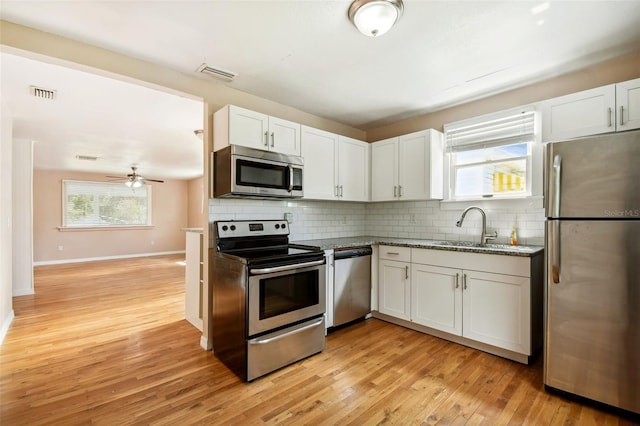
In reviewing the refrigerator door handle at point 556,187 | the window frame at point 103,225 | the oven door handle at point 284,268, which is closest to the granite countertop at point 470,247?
the oven door handle at point 284,268

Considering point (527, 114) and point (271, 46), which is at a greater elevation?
point (271, 46)

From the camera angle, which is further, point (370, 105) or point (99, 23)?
point (370, 105)

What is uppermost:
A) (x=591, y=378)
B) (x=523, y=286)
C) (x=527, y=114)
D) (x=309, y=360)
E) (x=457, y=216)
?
(x=527, y=114)

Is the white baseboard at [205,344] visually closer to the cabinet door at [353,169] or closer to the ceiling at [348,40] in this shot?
the cabinet door at [353,169]

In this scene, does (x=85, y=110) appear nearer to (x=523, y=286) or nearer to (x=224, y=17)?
(x=224, y=17)

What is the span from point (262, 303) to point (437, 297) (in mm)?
1675

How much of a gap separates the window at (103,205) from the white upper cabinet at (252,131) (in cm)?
782

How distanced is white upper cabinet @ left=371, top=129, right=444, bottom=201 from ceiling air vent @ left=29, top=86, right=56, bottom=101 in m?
3.48

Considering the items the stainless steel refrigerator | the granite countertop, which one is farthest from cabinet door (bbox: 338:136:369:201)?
the stainless steel refrigerator

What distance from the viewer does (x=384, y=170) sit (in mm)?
3705

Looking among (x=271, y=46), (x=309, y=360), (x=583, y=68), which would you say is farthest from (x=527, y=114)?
(x=309, y=360)

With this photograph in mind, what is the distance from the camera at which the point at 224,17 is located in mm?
1885

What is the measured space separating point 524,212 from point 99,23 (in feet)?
12.1

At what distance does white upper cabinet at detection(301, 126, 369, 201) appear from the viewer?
126 inches
